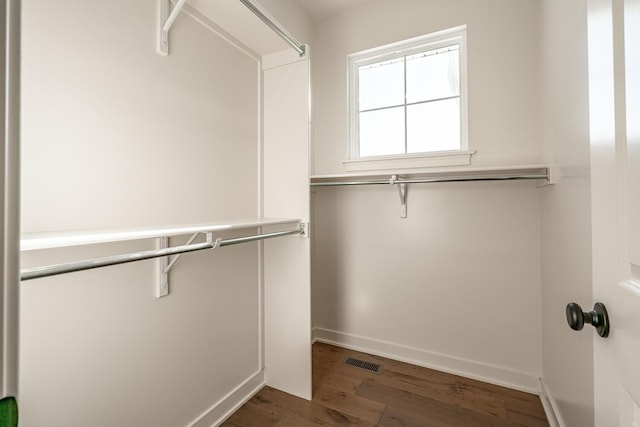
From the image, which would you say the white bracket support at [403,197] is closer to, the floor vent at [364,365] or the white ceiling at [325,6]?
the floor vent at [364,365]

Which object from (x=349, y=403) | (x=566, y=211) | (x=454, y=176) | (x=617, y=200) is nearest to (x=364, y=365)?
(x=349, y=403)

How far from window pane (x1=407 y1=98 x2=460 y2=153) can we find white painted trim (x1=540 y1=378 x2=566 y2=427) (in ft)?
5.15

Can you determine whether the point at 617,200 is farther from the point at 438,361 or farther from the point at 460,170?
the point at 438,361

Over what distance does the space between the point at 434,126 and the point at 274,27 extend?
128cm

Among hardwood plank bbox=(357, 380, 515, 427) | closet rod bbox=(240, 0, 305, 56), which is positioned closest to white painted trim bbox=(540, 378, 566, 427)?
hardwood plank bbox=(357, 380, 515, 427)

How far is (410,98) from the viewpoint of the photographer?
219 cm

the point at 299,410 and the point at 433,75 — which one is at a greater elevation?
the point at 433,75

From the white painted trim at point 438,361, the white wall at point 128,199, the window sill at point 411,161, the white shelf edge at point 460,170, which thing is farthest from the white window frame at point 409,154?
the white painted trim at point 438,361

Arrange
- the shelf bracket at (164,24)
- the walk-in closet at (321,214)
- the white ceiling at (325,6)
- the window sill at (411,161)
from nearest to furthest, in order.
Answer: the walk-in closet at (321,214) → the shelf bracket at (164,24) → the window sill at (411,161) → the white ceiling at (325,6)

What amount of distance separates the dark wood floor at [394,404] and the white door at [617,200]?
123 centimetres

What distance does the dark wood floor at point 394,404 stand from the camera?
5.18 feet

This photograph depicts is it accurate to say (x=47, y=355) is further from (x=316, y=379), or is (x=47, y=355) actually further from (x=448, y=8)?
(x=448, y=8)

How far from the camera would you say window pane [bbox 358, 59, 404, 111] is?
2232 millimetres

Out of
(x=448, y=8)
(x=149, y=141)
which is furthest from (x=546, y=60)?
(x=149, y=141)
